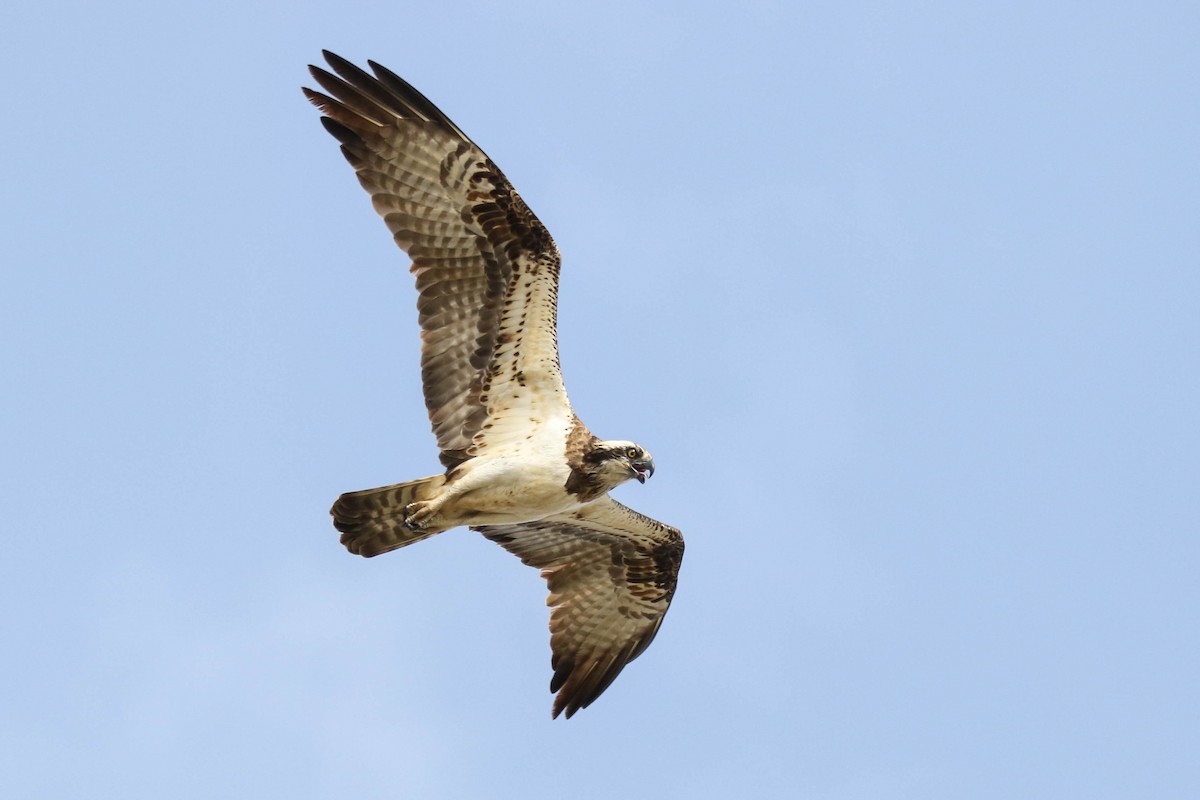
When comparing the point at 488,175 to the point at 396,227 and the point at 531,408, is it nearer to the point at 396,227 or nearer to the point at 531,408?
the point at 396,227

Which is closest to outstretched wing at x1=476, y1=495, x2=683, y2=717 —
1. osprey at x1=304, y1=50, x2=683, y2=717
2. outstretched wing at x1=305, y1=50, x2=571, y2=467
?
osprey at x1=304, y1=50, x2=683, y2=717

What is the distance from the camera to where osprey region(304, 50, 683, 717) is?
15.8 m

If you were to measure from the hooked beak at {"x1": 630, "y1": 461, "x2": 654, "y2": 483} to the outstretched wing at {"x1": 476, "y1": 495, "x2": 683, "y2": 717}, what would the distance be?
1.79 m

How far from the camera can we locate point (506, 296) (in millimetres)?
16109

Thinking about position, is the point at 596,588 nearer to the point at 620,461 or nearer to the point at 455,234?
the point at 620,461

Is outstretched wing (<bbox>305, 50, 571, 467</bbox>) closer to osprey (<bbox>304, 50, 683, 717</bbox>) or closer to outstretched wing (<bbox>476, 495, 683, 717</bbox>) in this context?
osprey (<bbox>304, 50, 683, 717</bbox>)

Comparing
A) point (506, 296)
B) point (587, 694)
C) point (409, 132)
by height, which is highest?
point (409, 132)

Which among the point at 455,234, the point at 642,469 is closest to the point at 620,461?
the point at 642,469

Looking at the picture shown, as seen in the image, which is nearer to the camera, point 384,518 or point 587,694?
point 384,518

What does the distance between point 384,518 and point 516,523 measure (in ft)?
4.39

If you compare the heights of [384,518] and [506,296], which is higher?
[506,296]

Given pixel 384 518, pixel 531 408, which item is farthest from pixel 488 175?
pixel 384 518

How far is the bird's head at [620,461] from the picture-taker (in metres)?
15.6

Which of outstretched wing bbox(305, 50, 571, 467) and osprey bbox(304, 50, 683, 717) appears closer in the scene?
osprey bbox(304, 50, 683, 717)
